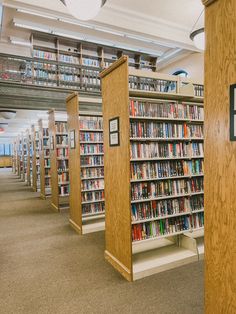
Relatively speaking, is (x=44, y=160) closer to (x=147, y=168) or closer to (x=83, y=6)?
(x=147, y=168)

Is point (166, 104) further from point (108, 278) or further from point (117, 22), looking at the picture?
point (117, 22)

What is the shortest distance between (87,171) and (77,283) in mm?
2339

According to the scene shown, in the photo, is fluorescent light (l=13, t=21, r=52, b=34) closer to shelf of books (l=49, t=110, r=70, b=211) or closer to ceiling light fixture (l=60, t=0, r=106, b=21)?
shelf of books (l=49, t=110, r=70, b=211)

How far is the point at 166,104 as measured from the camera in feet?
9.91

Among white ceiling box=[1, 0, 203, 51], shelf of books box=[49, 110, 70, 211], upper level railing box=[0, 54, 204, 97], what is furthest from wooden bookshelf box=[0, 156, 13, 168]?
white ceiling box=[1, 0, 203, 51]

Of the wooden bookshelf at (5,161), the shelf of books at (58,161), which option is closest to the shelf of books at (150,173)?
the shelf of books at (58,161)

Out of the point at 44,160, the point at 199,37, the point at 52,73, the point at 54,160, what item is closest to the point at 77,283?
the point at 54,160

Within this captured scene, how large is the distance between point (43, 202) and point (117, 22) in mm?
5063

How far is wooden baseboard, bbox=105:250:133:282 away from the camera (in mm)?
2566

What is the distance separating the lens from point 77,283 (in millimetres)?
2557

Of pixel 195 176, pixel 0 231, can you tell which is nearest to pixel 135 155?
pixel 195 176

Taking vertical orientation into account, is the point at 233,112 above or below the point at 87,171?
above

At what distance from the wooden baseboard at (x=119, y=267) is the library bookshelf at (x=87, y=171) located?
1236 mm

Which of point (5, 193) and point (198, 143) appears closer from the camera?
point (198, 143)
